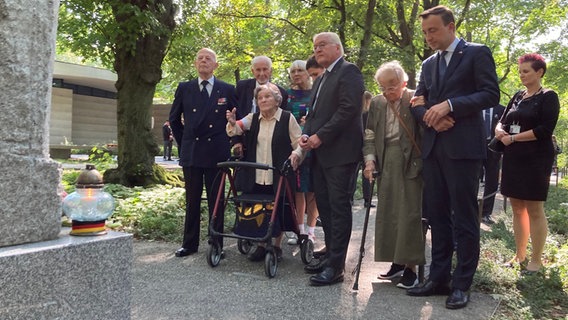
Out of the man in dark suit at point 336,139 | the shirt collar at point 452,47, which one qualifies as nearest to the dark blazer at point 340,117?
A: the man in dark suit at point 336,139

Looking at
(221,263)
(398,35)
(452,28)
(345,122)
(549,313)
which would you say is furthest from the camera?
(398,35)

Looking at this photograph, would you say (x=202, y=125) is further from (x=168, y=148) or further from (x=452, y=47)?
(x=168, y=148)

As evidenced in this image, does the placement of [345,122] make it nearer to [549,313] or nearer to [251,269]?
[251,269]

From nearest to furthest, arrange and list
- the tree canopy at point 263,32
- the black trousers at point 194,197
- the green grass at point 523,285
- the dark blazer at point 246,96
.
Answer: the green grass at point 523,285, the black trousers at point 194,197, the dark blazer at point 246,96, the tree canopy at point 263,32

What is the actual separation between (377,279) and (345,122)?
1.53 meters

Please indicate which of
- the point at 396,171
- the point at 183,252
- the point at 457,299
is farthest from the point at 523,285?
the point at 183,252

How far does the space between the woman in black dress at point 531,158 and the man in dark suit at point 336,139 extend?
1.61m

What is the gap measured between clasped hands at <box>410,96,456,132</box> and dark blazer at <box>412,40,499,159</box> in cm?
4

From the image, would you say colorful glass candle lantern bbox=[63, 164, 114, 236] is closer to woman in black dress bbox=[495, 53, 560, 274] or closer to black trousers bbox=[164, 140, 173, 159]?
woman in black dress bbox=[495, 53, 560, 274]

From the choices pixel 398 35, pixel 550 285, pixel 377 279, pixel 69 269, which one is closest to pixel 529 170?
pixel 550 285

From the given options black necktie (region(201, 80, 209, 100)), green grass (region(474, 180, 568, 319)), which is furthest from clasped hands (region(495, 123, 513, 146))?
black necktie (region(201, 80, 209, 100))

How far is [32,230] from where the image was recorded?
82.1 inches

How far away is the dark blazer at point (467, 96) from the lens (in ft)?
11.5

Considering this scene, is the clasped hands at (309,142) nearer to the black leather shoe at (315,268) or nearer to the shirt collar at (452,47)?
the black leather shoe at (315,268)
